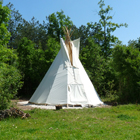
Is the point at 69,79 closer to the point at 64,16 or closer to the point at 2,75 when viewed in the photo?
the point at 2,75

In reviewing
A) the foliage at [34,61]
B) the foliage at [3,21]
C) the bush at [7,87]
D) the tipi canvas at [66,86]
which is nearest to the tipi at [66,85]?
the tipi canvas at [66,86]

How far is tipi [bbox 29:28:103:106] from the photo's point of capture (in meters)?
9.78

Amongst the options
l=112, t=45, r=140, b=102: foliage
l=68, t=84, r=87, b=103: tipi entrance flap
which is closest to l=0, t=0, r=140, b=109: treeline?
l=112, t=45, r=140, b=102: foliage

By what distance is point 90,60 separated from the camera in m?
15.9

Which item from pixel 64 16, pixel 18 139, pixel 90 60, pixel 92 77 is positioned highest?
pixel 64 16

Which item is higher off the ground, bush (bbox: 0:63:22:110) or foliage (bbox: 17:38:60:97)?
foliage (bbox: 17:38:60:97)

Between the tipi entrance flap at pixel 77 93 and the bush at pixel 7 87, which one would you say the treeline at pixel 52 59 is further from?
the tipi entrance flap at pixel 77 93

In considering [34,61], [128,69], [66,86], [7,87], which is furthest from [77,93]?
[34,61]

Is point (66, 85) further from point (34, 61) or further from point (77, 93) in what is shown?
point (34, 61)

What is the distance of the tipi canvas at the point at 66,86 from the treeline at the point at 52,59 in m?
1.65

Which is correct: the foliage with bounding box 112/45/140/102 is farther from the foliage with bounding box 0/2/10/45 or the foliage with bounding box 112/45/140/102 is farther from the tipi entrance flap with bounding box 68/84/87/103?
the foliage with bounding box 0/2/10/45

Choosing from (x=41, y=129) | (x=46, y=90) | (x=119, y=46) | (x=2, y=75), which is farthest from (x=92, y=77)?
(x=41, y=129)

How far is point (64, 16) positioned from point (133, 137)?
60.1 ft

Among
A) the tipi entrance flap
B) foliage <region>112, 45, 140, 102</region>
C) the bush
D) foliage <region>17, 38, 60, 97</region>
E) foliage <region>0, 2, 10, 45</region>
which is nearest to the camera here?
the bush
